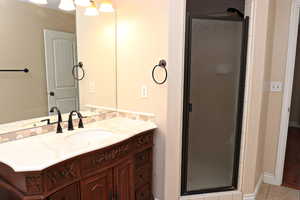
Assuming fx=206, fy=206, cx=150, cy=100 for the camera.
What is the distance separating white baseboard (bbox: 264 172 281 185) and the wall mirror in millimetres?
2136

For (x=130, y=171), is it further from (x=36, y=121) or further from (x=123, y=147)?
(x=36, y=121)

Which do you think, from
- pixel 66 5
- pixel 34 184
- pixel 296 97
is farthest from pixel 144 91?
pixel 296 97

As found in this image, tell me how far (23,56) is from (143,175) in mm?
1415

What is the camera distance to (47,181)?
1134mm

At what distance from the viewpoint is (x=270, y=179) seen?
2.61 metres

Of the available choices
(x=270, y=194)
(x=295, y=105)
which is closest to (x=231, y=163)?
(x=270, y=194)

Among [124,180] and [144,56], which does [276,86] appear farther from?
[124,180]

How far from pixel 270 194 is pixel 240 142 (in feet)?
2.69

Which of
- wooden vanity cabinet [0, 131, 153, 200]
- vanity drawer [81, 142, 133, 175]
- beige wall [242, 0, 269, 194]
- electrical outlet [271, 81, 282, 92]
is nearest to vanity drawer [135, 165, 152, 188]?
wooden vanity cabinet [0, 131, 153, 200]

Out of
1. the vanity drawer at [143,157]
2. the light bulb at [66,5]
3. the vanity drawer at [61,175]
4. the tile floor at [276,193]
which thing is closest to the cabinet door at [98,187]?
the vanity drawer at [61,175]

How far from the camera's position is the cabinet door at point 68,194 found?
1.20 meters

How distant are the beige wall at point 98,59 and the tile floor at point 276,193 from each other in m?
1.98

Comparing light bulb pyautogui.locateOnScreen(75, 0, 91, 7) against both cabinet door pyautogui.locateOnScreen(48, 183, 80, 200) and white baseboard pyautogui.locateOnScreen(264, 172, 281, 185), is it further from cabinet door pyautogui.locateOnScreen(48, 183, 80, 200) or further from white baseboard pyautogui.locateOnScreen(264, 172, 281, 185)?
white baseboard pyautogui.locateOnScreen(264, 172, 281, 185)

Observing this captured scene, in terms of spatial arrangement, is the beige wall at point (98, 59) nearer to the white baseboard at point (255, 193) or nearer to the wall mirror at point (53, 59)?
the wall mirror at point (53, 59)
